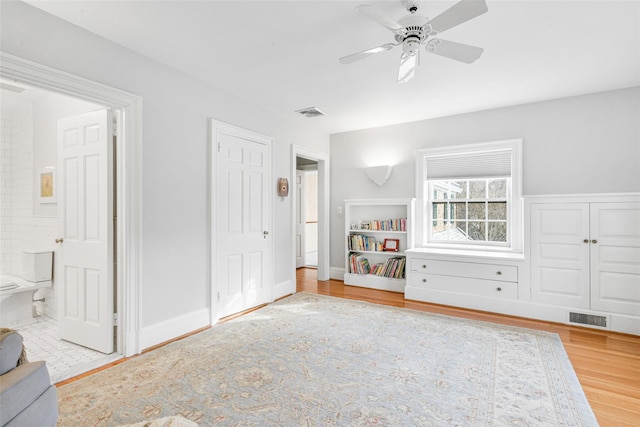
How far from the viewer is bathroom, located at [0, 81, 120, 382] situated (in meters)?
3.18

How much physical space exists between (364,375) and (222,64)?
9.65 feet

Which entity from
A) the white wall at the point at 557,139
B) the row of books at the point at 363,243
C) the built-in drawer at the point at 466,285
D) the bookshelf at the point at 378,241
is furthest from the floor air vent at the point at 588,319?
the row of books at the point at 363,243

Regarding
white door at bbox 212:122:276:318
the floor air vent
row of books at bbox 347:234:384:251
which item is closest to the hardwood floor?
the floor air vent

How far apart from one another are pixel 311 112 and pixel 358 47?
1749 millimetres

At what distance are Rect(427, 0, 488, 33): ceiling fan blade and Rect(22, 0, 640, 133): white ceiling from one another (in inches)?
10.7

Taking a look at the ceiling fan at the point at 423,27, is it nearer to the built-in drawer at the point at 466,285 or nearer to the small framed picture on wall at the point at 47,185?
the built-in drawer at the point at 466,285

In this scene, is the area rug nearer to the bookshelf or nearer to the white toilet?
the bookshelf

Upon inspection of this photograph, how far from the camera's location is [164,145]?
286 centimetres

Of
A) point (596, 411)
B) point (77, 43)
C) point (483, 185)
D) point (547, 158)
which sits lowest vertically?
point (596, 411)

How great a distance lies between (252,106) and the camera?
3.87m

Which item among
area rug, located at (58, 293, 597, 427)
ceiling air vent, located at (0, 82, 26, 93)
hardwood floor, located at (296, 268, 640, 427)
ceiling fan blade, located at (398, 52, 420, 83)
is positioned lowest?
hardwood floor, located at (296, 268, 640, 427)

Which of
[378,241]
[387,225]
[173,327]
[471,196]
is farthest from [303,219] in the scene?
[173,327]

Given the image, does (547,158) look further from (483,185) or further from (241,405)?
(241,405)

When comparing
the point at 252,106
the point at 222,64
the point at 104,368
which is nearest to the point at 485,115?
the point at 252,106
